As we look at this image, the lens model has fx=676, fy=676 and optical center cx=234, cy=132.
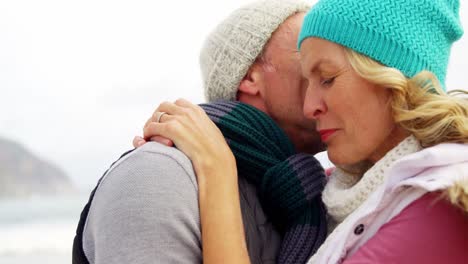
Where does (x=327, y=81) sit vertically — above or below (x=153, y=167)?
above

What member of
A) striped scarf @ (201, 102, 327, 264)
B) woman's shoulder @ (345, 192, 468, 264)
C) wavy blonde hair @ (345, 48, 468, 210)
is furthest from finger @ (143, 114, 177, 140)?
woman's shoulder @ (345, 192, 468, 264)

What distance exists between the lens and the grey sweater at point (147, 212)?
1.56 metres

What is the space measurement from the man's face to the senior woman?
28cm

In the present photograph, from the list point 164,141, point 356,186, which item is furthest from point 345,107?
point 164,141

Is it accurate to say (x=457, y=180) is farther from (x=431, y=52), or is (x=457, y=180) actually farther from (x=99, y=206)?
(x=99, y=206)

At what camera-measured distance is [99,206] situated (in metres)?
1.64

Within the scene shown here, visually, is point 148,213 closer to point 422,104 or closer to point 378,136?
point 378,136

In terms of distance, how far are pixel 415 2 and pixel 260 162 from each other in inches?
22.5

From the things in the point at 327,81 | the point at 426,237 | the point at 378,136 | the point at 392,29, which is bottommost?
the point at 426,237

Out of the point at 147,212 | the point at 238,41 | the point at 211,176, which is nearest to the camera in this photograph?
the point at 147,212

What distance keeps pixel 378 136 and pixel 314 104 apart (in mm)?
185

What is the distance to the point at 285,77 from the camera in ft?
6.72

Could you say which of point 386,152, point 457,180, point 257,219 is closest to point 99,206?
point 257,219

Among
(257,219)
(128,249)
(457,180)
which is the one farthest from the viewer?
(257,219)
